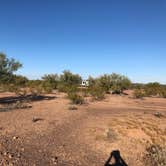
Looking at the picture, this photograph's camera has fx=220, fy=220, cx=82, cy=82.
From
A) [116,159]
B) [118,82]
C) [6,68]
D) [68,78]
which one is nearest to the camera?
[116,159]

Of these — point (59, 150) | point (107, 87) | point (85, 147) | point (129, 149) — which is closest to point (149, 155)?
point (129, 149)

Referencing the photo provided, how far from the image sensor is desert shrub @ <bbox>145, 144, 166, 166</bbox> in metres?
7.38

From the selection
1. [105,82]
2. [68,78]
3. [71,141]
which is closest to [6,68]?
[71,141]

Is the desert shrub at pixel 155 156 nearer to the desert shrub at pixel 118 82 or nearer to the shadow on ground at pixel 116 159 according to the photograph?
the shadow on ground at pixel 116 159

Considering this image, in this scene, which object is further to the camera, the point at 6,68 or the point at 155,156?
the point at 6,68

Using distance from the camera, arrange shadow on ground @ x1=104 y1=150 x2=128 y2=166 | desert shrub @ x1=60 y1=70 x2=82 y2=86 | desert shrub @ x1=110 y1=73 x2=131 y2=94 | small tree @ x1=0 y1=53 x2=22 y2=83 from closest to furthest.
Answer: shadow on ground @ x1=104 y1=150 x2=128 y2=166 < small tree @ x1=0 y1=53 x2=22 y2=83 < desert shrub @ x1=110 y1=73 x2=131 y2=94 < desert shrub @ x1=60 y1=70 x2=82 y2=86

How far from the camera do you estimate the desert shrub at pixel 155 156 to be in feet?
24.2

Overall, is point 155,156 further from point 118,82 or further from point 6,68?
point 118,82

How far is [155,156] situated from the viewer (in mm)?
7777

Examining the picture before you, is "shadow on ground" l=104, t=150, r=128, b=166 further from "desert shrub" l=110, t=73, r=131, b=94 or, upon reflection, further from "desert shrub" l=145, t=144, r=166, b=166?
"desert shrub" l=110, t=73, r=131, b=94

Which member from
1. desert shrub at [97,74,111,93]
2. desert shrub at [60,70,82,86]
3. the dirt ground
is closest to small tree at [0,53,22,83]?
the dirt ground

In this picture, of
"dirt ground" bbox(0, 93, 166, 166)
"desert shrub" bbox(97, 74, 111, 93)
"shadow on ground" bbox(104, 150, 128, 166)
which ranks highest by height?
"desert shrub" bbox(97, 74, 111, 93)

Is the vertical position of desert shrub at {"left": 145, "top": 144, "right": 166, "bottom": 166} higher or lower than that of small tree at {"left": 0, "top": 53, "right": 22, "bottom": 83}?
lower

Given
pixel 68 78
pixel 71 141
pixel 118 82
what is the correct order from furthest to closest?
1. pixel 68 78
2. pixel 118 82
3. pixel 71 141
